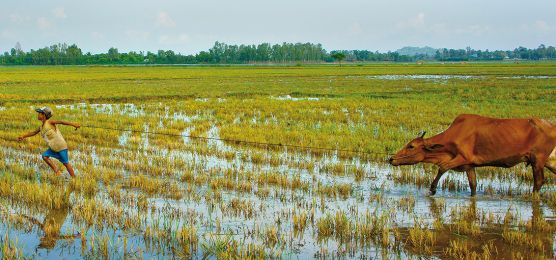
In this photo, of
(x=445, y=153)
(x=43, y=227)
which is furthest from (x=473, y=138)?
(x=43, y=227)

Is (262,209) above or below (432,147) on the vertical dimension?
below

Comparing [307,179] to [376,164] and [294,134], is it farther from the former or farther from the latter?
[294,134]

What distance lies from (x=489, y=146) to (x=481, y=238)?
1.99m

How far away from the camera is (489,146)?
23.7 feet

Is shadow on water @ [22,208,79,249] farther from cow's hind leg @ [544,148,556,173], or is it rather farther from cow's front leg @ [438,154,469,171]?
cow's hind leg @ [544,148,556,173]

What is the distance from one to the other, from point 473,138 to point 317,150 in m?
4.28

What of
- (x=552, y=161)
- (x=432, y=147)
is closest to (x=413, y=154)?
(x=432, y=147)

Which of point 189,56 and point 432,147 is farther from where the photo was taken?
point 189,56

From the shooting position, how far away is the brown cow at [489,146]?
7.19 m

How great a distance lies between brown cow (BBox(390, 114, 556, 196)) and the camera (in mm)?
7188

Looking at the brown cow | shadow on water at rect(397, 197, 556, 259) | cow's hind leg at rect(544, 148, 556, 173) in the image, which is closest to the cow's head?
the brown cow

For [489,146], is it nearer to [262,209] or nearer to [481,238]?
[481,238]

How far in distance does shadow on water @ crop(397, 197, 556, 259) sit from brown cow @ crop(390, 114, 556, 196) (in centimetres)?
101

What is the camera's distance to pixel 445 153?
743 cm
